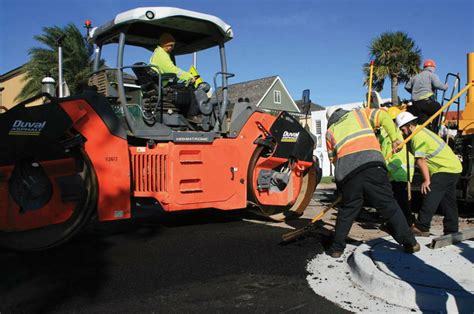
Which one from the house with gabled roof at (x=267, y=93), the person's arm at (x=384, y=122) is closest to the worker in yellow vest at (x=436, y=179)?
the person's arm at (x=384, y=122)

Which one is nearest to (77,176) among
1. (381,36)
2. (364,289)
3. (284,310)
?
(284,310)

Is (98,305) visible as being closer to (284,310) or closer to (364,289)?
(284,310)

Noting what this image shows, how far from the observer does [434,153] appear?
205 inches

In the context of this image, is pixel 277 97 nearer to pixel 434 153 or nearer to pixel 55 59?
pixel 55 59

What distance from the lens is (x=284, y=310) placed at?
326 cm

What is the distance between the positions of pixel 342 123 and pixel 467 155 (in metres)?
3.13

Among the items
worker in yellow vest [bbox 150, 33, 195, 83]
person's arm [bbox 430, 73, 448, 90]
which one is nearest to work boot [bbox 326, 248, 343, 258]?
Result: worker in yellow vest [bbox 150, 33, 195, 83]

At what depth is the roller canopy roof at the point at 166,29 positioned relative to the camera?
18.3 ft

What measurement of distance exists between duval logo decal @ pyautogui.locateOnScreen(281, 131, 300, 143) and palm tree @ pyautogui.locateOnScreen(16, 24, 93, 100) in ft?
51.6

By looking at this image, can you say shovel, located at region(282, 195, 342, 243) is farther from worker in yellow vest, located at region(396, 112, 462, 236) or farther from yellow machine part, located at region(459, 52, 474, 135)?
yellow machine part, located at region(459, 52, 474, 135)

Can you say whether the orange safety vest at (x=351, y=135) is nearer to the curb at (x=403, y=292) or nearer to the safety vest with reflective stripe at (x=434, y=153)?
the safety vest with reflective stripe at (x=434, y=153)

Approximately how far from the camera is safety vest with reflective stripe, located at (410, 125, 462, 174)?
16.9 ft

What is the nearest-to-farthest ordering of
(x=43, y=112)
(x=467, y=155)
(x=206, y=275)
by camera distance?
(x=206, y=275)
(x=43, y=112)
(x=467, y=155)

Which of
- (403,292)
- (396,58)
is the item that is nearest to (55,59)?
(396,58)
